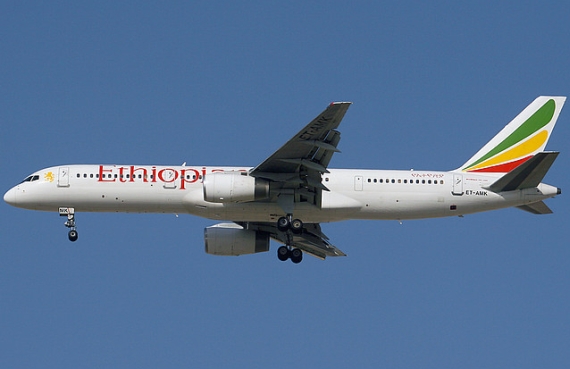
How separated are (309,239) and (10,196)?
54.8 ft

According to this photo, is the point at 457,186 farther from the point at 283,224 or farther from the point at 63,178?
the point at 63,178

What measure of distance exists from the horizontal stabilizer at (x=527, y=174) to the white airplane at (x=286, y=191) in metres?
0.05

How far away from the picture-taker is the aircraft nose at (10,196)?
52.7 meters

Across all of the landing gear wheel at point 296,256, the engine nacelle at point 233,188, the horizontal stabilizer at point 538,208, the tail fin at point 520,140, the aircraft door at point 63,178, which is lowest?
the landing gear wheel at point 296,256

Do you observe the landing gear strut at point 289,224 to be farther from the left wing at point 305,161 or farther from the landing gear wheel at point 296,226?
the left wing at point 305,161

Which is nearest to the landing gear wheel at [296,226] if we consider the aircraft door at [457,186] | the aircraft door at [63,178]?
the aircraft door at [457,186]

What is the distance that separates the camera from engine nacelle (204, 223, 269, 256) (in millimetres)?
55219

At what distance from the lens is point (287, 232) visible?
169 feet

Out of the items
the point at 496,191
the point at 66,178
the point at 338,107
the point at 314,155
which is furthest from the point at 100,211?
the point at 496,191

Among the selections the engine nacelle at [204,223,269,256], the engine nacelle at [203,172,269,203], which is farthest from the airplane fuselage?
the engine nacelle at [204,223,269,256]

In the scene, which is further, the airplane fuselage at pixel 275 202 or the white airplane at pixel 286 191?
the airplane fuselage at pixel 275 202

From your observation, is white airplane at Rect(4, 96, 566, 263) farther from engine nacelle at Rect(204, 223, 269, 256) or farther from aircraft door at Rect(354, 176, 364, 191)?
engine nacelle at Rect(204, 223, 269, 256)

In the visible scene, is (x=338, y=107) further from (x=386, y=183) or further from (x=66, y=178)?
(x=66, y=178)

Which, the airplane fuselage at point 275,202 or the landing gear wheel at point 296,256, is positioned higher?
the airplane fuselage at point 275,202
